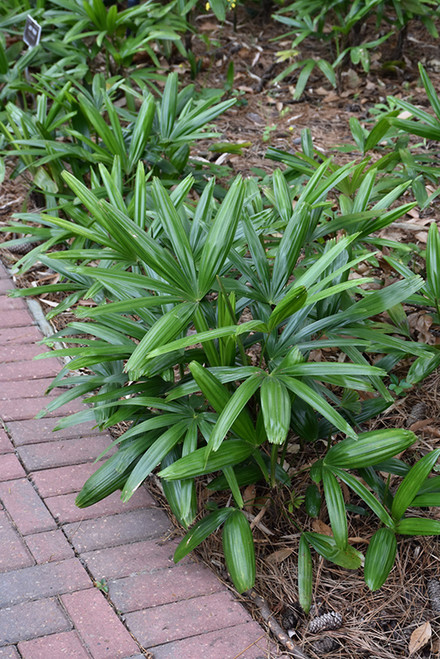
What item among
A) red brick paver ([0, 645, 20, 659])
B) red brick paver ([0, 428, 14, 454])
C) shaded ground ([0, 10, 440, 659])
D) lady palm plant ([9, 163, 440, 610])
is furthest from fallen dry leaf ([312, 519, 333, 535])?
red brick paver ([0, 428, 14, 454])

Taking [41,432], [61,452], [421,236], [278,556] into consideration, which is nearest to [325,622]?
[278,556]

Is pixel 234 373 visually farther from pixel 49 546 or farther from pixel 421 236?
pixel 421 236

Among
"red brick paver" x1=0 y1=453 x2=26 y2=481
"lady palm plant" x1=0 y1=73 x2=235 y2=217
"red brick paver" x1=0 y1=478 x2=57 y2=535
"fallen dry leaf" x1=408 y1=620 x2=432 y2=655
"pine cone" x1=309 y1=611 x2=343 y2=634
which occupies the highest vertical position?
"lady palm plant" x1=0 y1=73 x2=235 y2=217

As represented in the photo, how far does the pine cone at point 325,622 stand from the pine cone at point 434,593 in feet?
→ 0.75

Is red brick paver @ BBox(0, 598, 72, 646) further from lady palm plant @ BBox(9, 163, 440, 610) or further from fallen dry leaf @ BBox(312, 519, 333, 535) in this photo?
fallen dry leaf @ BBox(312, 519, 333, 535)

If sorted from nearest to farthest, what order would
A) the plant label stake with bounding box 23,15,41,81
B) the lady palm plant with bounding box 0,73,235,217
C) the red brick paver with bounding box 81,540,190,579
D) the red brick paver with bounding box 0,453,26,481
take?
the red brick paver with bounding box 81,540,190,579, the red brick paver with bounding box 0,453,26,481, the lady palm plant with bounding box 0,73,235,217, the plant label stake with bounding box 23,15,41,81

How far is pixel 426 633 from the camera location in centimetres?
161

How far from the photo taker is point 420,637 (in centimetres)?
161

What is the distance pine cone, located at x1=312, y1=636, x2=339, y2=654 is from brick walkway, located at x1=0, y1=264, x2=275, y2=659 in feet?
0.40

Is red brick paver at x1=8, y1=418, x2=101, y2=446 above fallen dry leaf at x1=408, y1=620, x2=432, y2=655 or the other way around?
above

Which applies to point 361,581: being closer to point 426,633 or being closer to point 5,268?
point 426,633

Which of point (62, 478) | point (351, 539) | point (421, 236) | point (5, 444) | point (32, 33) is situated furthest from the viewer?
point (32, 33)

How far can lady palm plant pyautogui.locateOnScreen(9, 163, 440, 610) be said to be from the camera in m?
1.50

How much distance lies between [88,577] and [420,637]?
783mm
